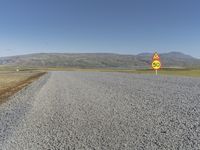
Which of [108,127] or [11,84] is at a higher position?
[108,127]

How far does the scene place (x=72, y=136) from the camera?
8594mm

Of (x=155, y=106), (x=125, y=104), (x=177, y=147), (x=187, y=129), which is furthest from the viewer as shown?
(x=125, y=104)

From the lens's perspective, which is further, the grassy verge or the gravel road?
the grassy verge

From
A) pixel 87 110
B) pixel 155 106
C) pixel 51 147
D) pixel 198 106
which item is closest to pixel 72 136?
pixel 51 147

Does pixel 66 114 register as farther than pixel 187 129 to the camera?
Yes

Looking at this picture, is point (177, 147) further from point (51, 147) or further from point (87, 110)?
point (87, 110)

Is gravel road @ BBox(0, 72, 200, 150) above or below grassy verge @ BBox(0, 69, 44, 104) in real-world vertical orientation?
above

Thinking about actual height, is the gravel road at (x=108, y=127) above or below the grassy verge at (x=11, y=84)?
above

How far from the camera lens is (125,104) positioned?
14023 mm

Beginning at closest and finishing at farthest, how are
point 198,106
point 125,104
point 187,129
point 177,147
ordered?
point 177,147, point 187,129, point 198,106, point 125,104

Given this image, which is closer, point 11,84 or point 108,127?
point 108,127

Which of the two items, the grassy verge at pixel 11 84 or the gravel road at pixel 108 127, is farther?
the grassy verge at pixel 11 84

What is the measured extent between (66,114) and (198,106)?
19.7 ft

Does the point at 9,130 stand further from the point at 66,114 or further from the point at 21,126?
the point at 66,114
